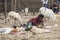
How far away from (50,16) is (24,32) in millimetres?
2799

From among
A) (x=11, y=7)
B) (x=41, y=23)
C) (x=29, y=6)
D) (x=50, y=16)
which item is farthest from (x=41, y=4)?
(x=41, y=23)

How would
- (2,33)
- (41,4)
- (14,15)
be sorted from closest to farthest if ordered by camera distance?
(2,33), (14,15), (41,4)

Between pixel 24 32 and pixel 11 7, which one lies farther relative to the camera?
pixel 11 7

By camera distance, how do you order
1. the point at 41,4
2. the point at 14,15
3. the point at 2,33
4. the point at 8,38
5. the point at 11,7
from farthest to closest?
the point at 41,4
the point at 11,7
the point at 14,15
the point at 2,33
the point at 8,38

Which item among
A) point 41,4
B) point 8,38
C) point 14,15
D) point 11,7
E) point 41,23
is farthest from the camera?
point 41,4

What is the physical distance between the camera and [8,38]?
28.1 ft

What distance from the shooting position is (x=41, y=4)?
60.0 ft

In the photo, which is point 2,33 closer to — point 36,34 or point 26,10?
point 36,34

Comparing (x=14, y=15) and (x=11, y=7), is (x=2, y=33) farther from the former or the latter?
(x=11, y=7)

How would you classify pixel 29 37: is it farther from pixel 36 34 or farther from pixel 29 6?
pixel 29 6

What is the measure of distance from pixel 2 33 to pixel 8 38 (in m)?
0.72

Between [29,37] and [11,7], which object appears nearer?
[29,37]

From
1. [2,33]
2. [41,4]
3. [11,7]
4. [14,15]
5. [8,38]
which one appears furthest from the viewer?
[41,4]

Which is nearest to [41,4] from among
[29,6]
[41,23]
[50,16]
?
[29,6]
